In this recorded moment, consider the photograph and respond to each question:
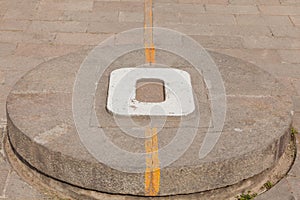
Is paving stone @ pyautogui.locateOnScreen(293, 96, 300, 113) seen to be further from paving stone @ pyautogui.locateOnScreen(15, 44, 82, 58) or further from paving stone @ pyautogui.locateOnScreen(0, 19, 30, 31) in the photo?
paving stone @ pyautogui.locateOnScreen(0, 19, 30, 31)

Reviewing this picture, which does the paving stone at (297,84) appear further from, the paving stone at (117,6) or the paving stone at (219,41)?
the paving stone at (117,6)

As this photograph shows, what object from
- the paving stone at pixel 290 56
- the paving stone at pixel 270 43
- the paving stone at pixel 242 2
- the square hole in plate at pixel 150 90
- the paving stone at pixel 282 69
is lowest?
the paving stone at pixel 242 2

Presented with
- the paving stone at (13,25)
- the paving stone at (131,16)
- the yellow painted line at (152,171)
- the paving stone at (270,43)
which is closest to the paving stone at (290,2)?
the paving stone at (270,43)

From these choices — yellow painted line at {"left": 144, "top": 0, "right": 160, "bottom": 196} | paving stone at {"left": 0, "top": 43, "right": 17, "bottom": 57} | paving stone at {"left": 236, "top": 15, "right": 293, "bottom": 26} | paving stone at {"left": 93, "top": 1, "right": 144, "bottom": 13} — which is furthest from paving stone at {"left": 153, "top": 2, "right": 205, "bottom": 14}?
yellow painted line at {"left": 144, "top": 0, "right": 160, "bottom": 196}

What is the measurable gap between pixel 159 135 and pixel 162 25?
14.2ft

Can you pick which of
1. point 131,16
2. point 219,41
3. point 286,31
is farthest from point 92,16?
point 286,31

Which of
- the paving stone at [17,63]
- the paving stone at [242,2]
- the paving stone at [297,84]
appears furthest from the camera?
the paving stone at [242,2]

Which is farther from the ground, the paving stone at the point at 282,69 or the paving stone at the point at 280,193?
the paving stone at the point at 280,193

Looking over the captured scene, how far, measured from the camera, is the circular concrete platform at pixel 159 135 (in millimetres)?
4797

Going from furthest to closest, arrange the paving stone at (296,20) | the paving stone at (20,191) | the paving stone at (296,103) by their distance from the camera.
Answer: the paving stone at (296,20)
the paving stone at (296,103)
the paving stone at (20,191)

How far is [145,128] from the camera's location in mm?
5301

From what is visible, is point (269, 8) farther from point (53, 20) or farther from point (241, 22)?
point (53, 20)

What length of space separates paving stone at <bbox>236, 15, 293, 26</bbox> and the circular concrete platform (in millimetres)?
3215

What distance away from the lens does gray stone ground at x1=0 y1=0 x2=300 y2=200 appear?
795cm
